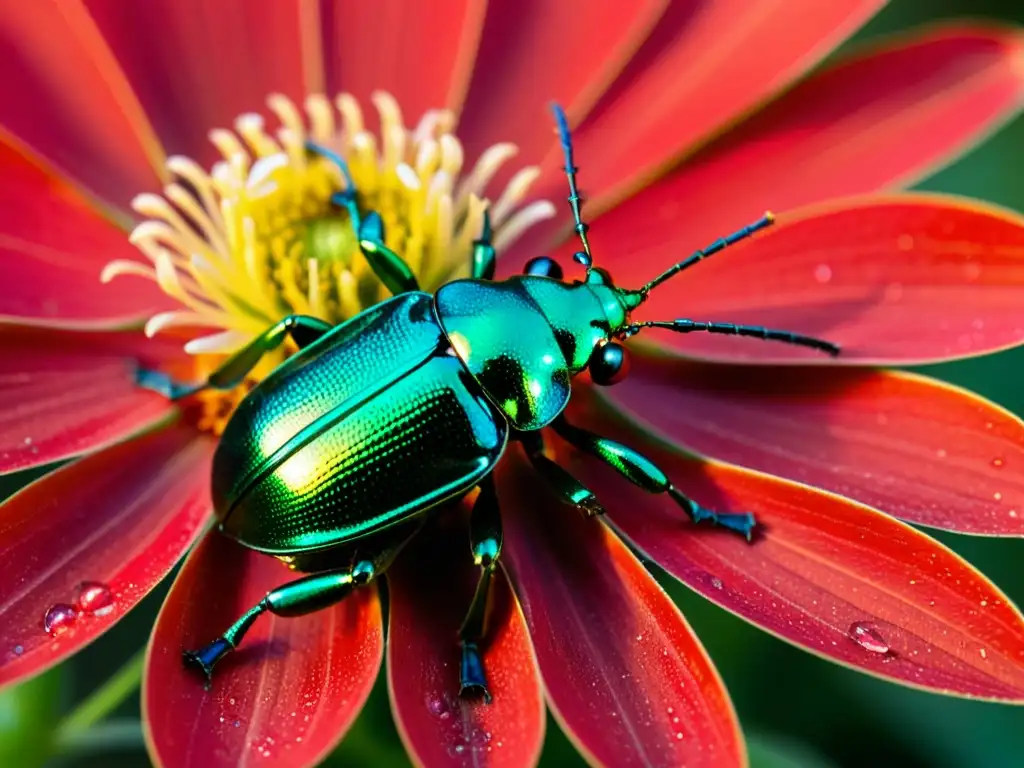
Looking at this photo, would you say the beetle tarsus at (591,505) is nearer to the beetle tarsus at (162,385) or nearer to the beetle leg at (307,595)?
the beetle leg at (307,595)

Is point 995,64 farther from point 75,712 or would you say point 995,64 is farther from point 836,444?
point 75,712

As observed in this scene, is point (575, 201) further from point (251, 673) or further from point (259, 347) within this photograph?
point (251, 673)

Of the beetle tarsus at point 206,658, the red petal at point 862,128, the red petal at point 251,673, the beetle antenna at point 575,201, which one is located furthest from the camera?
the red petal at point 862,128

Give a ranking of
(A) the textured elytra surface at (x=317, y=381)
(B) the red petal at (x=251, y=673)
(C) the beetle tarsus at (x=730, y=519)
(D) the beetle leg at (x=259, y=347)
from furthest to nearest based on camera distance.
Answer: (D) the beetle leg at (x=259, y=347), (C) the beetle tarsus at (x=730, y=519), (A) the textured elytra surface at (x=317, y=381), (B) the red petal at (x=251, y=673)

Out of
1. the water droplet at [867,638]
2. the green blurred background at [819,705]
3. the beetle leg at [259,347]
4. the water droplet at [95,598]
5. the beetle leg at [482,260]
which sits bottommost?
the green blurred background at [819,705]

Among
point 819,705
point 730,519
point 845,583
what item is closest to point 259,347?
point 730,519

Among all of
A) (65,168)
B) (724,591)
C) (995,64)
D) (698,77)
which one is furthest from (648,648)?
(65,168)

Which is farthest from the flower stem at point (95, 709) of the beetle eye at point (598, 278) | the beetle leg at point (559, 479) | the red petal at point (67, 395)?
Answer: the beetle eye at point (598, 278)
